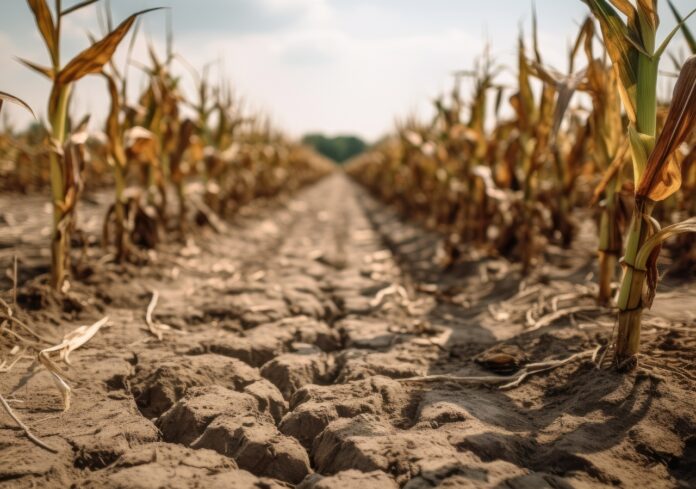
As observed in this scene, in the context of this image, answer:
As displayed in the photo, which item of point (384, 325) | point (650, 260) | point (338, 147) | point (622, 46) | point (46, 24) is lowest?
point (384, 325)

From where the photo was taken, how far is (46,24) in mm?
2148

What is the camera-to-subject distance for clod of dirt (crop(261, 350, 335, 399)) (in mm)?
1729

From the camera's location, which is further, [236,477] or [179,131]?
[179,131]

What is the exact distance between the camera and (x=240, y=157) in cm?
691

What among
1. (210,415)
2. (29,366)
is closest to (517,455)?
(210,415)

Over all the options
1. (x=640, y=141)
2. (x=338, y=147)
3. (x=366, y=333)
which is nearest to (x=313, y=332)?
(x=366, y=333)

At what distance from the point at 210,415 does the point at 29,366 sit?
739 millimetres

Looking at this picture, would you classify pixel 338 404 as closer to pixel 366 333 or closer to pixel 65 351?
pixel 366 333

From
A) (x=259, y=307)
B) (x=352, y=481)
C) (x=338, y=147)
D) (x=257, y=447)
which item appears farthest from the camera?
(x=338, y=147)

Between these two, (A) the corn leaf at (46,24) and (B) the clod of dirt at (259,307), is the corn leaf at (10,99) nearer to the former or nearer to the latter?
(A) the corn leaf at (46,24)

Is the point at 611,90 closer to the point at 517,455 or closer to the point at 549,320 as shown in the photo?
the point at 549,320

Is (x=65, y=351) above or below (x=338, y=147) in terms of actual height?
below

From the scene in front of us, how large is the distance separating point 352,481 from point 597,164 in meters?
2.01

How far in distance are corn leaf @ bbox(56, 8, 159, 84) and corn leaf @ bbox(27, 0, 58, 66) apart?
0.26ft
